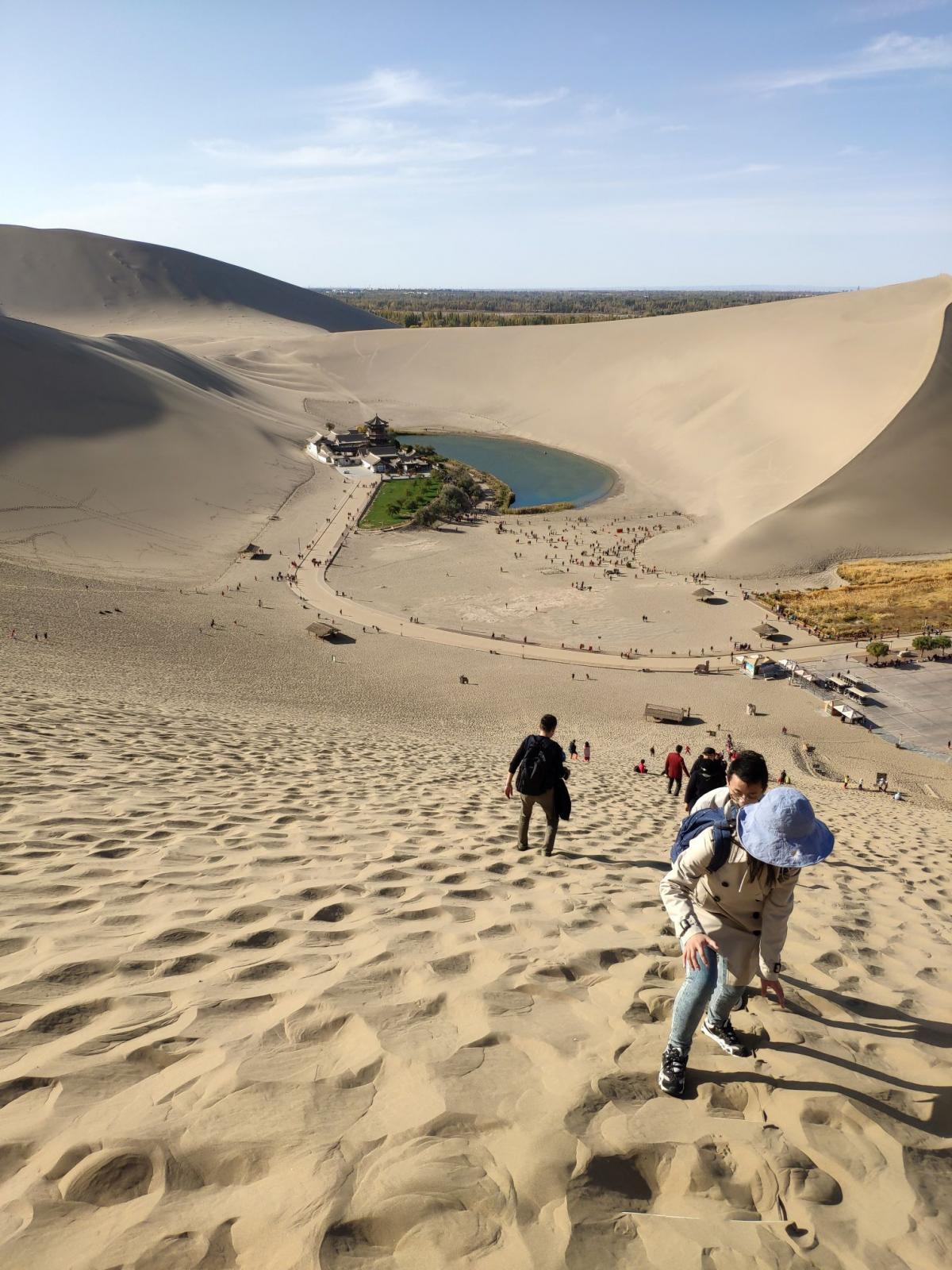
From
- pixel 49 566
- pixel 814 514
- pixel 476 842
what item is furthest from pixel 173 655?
pixel 814 514

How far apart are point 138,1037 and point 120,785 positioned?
4.13m

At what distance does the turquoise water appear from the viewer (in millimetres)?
50219

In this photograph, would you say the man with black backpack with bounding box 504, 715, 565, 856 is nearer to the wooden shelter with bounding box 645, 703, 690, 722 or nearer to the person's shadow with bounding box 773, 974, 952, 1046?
the person's shadow with bounding box 773, 974, 952, 1046

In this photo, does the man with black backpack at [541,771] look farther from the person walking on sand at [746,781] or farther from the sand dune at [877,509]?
the sand dune at [877,509]

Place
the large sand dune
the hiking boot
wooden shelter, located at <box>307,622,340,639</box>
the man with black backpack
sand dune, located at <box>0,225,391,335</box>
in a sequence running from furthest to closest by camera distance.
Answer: sand dune, located at <box>0,225,391,335</box>
the large sand dune
wooden shelter, located at <box>307,622,340,639</box>
the man with black backpack
the hiking boot

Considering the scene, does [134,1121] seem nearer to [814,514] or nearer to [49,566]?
[49,566]

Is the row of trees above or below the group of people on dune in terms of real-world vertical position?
below

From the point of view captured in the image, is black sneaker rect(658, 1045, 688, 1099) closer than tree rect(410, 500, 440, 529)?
Yes

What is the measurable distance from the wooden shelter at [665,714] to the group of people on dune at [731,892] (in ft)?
54.4

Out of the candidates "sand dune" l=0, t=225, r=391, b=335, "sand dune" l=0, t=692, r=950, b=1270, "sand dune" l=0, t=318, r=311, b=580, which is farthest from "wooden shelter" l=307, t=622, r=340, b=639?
"sand dune" l=0, t=225, r=391, b=335

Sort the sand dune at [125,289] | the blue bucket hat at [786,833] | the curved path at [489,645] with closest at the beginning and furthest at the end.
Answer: the blue bucket hat at [786,833], the curved path at [489,645], the sand dune at [125,289]

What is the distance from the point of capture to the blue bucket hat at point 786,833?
276 cm

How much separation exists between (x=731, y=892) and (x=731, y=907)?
9cm

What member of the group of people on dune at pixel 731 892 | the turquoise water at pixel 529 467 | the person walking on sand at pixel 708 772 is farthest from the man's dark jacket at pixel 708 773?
the turquoise water at pixel 529 467
